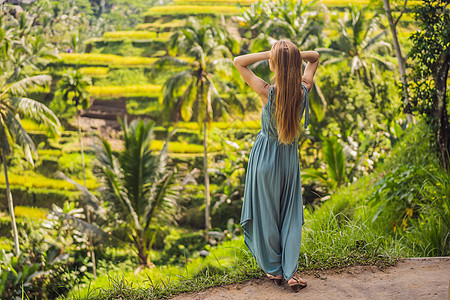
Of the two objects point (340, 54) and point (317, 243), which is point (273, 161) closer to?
point (317, 243)

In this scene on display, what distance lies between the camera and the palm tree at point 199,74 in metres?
13.0

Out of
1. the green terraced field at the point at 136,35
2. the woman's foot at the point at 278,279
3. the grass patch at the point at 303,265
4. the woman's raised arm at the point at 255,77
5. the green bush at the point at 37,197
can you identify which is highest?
the green terraced field at the point at 136,35

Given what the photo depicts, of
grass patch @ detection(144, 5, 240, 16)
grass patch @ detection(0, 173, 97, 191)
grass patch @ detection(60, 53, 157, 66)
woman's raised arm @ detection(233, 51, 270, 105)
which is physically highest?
grass patch @ detection(144, 5, 240, 16)

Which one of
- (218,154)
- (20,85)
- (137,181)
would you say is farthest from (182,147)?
(137,181)

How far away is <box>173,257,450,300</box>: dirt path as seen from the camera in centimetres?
239

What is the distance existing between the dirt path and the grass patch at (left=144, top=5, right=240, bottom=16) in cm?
2290

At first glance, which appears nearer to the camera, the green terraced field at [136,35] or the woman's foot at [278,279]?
the woman's foot at [278,279]

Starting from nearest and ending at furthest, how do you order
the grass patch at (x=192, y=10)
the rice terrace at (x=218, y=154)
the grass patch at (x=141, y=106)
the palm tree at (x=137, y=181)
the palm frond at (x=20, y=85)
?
the rice terrace at (x=218, y=154) → the palm tree at (x=137, y=181) → the palm frond at (x=20, y=85) → the grass patch at (x=141, y=106) → the grass patch at (x=192, y=10)

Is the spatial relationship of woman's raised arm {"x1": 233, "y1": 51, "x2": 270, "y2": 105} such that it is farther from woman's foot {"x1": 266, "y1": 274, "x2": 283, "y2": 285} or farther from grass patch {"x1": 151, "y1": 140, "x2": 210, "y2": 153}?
grass patch {"x1": 151, "y1": 140, "x2": 210, "y2": 153}

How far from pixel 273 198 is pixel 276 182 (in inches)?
3.6

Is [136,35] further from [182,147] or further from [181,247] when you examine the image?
[181,247]

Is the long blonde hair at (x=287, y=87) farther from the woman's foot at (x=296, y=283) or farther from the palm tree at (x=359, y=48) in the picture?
the palm tree at (x=359, y=48)

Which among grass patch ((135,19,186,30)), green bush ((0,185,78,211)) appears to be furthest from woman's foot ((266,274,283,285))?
grass patch ((135,19,186,30))

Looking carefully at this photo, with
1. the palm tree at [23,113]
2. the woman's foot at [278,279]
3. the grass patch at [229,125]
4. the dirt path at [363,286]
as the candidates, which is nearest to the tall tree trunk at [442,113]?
the dirt path at [363,286]
